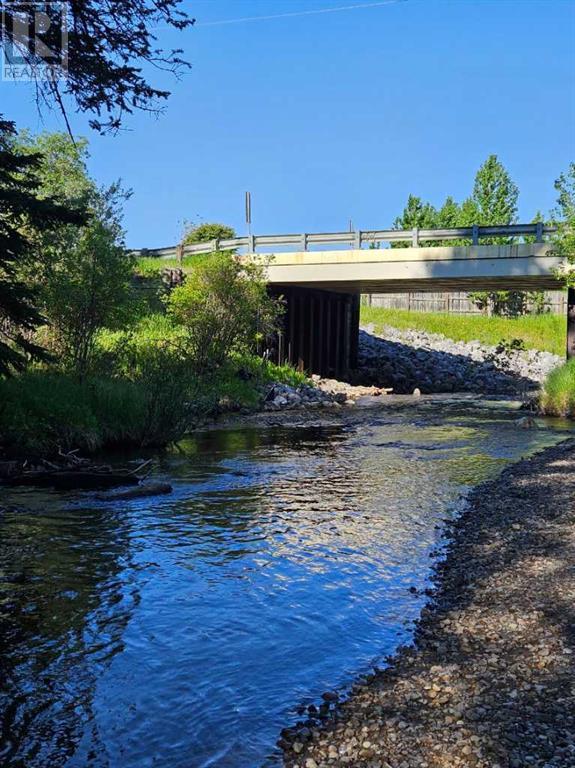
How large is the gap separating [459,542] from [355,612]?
240 cm

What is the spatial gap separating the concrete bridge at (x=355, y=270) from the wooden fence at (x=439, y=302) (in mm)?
17552

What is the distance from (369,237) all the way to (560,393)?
1007cm

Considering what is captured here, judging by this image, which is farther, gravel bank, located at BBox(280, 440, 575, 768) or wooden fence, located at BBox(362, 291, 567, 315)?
wooden fence, located at BBox(362, 291, 567, 315)

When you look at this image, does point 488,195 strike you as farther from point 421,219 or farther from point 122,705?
point 122,705

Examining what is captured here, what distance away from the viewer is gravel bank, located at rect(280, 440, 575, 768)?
3.84 m

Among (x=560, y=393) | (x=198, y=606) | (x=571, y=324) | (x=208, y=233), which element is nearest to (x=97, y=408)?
(x=198, y=606)

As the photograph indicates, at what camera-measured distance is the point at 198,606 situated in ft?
20.6

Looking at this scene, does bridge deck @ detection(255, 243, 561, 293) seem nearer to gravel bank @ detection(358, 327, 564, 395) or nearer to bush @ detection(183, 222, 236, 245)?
gravel bank @ detection(358, 327, 564, 395)

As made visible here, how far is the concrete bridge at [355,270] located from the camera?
27.2 meters

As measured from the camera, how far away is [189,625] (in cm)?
587

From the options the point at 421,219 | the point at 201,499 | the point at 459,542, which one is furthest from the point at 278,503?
the point at 421,219

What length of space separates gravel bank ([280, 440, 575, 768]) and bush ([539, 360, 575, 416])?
50.1ft

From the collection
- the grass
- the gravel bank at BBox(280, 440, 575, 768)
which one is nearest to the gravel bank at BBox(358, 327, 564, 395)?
the grass

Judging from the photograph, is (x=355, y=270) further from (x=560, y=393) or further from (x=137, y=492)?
(x=137, y=492)
